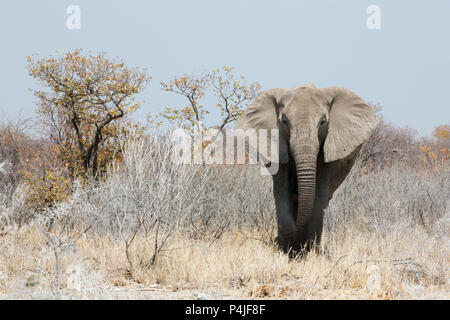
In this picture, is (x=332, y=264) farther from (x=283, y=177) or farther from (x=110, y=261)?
(x=110, y=261)

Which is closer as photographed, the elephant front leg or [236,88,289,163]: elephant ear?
the elephant front leg

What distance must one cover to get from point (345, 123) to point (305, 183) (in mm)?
1138

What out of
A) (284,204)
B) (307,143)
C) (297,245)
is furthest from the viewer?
(297,245)

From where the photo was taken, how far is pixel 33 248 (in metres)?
7.82

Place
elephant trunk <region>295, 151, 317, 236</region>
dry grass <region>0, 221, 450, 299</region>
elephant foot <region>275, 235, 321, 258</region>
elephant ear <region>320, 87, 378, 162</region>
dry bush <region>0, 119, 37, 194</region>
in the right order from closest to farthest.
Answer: dry grass <region>0, 221, 450, 299</region>
elephant trunk <region>295, 151, 317, 236</region>
elephant ear <region>320, 87, 378, 162</region>
elephant foot <region>275, 235, 321, 258</region>
dry bush <region>0, 119, 37, 194</region>

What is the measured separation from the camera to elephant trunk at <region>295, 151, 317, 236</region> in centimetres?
658

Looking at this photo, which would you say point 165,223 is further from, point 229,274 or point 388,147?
point 388,147

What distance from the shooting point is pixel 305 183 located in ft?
21.9

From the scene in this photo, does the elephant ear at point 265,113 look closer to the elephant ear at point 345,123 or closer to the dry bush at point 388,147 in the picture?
the elephant ear at point 345,123

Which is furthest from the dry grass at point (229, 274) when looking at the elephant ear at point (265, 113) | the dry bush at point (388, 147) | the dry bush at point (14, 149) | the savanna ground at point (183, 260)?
the dry bush at point (388, 147)

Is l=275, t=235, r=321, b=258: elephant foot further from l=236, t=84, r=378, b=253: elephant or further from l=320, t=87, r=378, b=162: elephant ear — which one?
l=320, t=87, r=378, b=162: elephant ear

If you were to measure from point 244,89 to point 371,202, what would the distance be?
4508 mm

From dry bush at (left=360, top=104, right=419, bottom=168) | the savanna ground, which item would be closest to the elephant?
the savanna ground

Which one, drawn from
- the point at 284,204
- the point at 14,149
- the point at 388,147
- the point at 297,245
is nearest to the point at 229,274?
the point at 284,204
